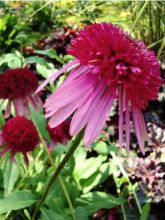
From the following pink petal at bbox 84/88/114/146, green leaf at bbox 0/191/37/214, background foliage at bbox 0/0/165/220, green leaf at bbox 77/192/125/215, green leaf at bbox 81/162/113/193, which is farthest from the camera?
green leaf at bbox 81/162/113/193

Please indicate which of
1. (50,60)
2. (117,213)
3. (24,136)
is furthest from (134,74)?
(50,60)

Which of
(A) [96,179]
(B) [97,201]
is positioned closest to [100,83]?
(B) [97,201]

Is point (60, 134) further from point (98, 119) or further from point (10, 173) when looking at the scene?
point (98, 119)

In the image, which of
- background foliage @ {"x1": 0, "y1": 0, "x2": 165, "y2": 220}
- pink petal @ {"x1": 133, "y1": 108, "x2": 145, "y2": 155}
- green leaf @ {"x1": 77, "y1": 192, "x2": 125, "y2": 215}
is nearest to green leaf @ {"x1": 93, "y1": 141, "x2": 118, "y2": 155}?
background foliage @ {"x1": 0, "y1": 0, "x2": 165, "y2": 220}

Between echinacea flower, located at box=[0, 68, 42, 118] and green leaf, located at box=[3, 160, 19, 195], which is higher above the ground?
echinacea flower, located at box=[0, 68, 42, 118]

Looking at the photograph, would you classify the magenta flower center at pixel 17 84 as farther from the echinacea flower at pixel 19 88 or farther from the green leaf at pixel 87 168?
the green leaf at pixel 87 168

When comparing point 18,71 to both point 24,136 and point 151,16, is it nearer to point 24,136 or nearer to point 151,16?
point 24,136

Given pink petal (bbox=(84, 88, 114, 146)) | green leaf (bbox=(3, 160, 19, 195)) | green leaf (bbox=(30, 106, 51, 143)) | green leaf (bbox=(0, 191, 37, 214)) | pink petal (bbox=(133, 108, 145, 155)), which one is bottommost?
green leaf (bbox=(0, 191, 37, 214))

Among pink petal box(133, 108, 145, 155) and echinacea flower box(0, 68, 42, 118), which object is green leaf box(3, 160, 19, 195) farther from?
pink petal box(133, 108, 145, 155)
